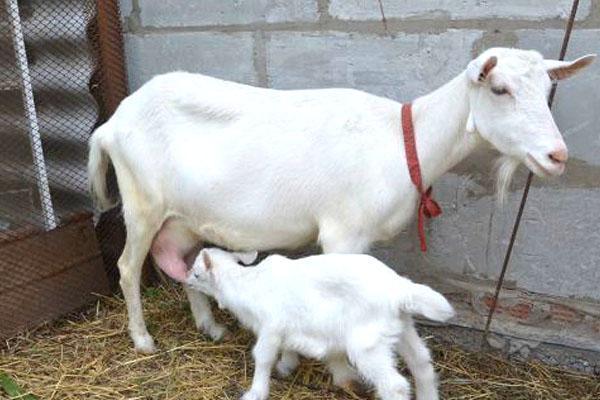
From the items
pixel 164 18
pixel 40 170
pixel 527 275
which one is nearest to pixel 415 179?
pixel 527 275

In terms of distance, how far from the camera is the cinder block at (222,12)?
10.1 feet

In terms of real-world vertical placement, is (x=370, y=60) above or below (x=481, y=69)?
below

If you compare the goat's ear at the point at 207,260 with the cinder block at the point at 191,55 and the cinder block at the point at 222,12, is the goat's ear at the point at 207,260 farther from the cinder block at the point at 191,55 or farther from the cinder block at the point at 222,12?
the cinder block at the point at 222,12

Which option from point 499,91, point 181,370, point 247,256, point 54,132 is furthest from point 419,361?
point 54,132

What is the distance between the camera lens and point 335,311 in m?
2.36

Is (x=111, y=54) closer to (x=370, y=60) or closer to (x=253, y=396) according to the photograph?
(x=370, y=60)

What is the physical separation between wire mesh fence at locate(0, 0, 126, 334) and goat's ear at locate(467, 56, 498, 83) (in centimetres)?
192

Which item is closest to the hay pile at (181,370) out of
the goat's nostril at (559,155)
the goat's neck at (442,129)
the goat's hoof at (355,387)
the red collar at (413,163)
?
the goat's hoof at (355,387)

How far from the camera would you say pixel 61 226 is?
136 inches

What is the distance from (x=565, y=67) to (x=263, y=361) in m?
1.41

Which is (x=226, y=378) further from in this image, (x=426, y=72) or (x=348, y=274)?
(x=426, y=72)

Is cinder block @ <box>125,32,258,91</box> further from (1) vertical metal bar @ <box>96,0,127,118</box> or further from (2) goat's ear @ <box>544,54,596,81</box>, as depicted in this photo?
(2) goat's ear @ <box>544,54,596,81</box>

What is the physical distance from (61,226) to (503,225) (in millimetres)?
2036

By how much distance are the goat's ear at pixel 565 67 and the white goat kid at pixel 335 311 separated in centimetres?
81
